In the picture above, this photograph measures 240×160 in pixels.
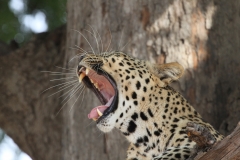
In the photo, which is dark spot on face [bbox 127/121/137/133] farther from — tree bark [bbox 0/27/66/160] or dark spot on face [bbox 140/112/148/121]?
tree bark [bbox 0/27/66/160]

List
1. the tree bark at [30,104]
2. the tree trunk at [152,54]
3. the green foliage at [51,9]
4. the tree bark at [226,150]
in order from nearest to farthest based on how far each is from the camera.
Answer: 1. the tree bark at [226,150]
2. the tree trunk at [152,54]
3. the tree bark at [30,104]
4. the green foliage at [51,9]

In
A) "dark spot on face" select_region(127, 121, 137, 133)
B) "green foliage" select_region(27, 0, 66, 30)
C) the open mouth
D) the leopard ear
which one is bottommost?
"dark spot on face" select_region(127, 121, 137, 133)

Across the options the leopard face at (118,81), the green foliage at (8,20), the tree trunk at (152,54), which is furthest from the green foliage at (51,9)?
the leopard face at (118,81)

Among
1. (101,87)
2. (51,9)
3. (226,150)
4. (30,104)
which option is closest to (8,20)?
(51,9)

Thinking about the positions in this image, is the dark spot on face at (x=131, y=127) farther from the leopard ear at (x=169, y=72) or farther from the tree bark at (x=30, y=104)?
the tree bark at (x=30, y=104)

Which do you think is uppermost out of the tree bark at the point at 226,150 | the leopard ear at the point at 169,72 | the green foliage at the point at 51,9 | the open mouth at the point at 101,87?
the green foliage at the point at 51,9

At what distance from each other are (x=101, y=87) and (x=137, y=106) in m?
0.42

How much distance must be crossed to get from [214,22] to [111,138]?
174cm

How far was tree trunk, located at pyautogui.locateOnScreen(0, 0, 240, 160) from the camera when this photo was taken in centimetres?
751

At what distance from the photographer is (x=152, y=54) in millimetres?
7539

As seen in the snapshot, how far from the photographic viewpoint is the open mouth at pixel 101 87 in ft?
19.0

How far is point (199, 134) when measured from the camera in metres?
4.15

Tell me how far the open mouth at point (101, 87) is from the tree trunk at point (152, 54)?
1153mm

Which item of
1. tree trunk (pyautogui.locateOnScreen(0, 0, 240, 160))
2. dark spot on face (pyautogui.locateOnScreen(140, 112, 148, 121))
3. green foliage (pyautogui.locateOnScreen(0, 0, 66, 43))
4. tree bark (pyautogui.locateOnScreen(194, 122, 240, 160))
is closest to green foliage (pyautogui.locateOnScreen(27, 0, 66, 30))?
green foliage (pyautogui.locateOnScreen(0, 0, 66, 43))
